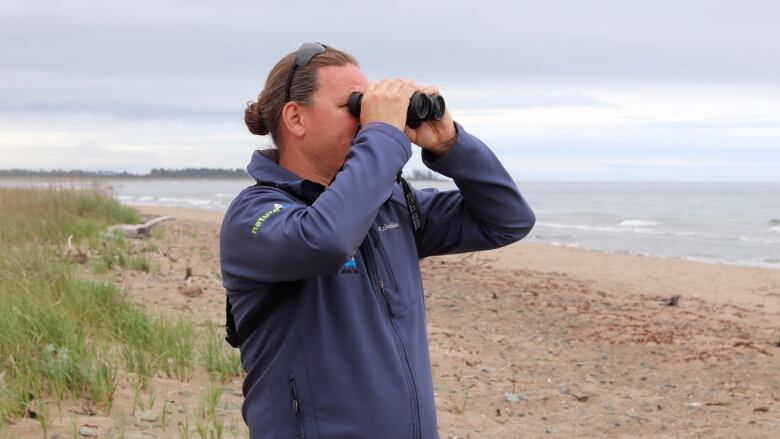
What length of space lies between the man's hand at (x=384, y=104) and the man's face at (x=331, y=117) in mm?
62

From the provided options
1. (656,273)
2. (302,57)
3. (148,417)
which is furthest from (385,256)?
(656,273)

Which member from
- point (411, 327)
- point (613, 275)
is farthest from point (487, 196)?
point (613, 275)

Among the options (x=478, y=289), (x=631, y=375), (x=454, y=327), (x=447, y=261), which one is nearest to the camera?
(x=631, y=375)

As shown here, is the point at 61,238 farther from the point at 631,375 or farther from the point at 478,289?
the point at 631,375

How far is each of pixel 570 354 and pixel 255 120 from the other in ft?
18.6

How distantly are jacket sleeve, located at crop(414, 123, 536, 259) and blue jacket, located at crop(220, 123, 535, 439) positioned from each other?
29 centimetres

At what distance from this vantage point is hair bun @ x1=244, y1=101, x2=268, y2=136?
228cm

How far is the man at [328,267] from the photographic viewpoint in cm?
193

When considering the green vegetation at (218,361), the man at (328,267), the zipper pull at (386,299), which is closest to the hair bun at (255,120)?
the man at (328,267)

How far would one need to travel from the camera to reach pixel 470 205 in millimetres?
2412

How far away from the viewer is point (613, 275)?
15.0 metres

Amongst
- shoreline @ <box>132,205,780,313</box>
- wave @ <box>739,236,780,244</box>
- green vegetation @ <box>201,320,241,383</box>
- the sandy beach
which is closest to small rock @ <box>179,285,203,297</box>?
the sandy beach

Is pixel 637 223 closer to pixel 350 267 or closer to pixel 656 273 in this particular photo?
pixel 656 273

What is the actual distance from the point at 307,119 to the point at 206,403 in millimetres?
2506
